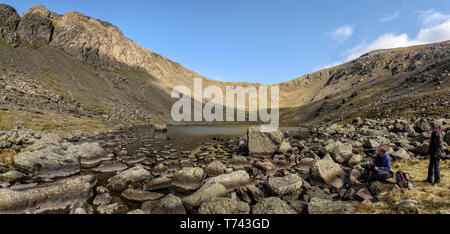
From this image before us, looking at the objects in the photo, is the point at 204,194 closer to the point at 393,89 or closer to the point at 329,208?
the point at 329,208

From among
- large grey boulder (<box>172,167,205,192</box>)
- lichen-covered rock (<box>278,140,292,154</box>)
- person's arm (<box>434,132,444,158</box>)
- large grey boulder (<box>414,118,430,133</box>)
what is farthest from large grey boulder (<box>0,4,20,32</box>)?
large grey boulder (<box>414,118,430,133</box>)

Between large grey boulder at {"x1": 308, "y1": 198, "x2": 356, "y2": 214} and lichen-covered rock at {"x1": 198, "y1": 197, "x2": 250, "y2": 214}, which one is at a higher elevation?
large grey boulder at {"x1": 308, "y1": 198, "x2": 356, "y2": 214}

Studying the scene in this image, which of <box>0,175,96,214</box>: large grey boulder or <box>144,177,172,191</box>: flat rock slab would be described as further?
<box>144,177,172,191</box>: flat rock slab

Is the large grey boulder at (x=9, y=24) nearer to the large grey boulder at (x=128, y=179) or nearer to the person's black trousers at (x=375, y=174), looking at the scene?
the large grey boulder at (x=128, y=179)

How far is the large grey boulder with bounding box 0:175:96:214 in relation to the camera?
9780mm

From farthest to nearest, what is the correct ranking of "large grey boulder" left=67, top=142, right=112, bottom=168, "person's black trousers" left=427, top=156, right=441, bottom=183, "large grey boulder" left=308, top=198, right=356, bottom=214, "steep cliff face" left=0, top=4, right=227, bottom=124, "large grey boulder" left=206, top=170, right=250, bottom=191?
1. "steep cliff face" left=0, top=4, right=227, bottom=124
2. "large grey boulder" left=67, top=142, right=112, bottom=168
3. "large grey boulder" left=206, top=170, right=250, bottom=191
4. "person's black trousers" left=427, top=156, right=441, bottom=183
5. "large grey boulder" left=308, top=198, right=356, bottom=214

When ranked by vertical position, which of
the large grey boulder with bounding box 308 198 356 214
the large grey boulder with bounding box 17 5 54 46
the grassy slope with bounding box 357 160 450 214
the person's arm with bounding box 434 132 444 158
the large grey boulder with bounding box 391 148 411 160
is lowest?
the large grey boulder with bounding box 308 198 356 214

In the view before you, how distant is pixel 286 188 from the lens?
12188 millimetres

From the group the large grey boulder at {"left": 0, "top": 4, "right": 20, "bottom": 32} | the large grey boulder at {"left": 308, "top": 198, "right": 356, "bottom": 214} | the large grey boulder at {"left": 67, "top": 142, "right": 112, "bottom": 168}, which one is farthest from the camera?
the large grey boulder at {"left": 0, "top": 4, "right": 20, "bottom": 32}

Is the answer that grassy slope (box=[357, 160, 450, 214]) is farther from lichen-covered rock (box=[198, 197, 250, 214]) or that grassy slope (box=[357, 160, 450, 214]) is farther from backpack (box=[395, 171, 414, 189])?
lichen-covered rock (box=[198, 197, 250, 214])

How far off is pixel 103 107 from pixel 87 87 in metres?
16.3

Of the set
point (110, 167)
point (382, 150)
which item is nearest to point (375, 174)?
point (382, 150)

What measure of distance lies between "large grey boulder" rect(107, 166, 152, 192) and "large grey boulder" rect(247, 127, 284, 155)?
517 inches

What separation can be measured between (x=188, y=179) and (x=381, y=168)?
499 inches
